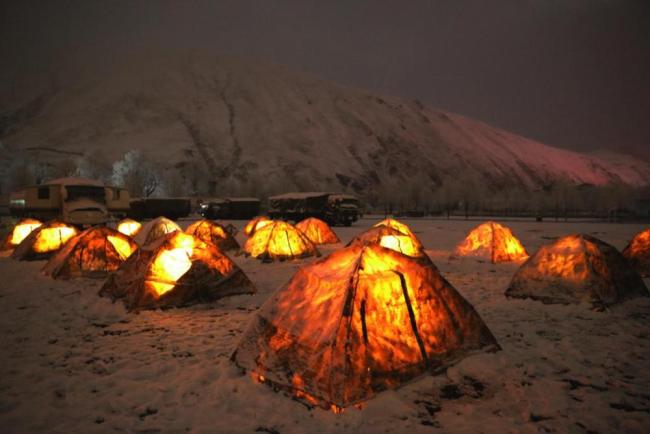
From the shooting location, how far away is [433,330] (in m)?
5.22

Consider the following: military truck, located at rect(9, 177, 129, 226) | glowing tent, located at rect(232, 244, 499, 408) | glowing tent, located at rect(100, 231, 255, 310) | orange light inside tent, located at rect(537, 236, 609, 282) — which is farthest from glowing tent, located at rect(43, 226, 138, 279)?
military truck, located at rect(9, 177, 129, 226)

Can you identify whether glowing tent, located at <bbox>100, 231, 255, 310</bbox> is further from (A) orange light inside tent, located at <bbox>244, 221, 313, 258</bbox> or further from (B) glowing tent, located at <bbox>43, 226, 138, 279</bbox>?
(A) orange light inside tent, located at <bbox>244, 221, 313, 258</bbox>

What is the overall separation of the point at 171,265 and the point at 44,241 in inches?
375

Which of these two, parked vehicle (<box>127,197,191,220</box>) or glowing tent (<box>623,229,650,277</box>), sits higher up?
parked vehicle (<box>127,197,191,220</box>)

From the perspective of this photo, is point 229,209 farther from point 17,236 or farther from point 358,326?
point 358,326

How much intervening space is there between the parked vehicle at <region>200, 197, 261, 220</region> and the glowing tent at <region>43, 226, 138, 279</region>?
3521cm

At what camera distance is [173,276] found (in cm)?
877

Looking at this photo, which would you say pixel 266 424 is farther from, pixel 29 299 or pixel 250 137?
pixel 250 137

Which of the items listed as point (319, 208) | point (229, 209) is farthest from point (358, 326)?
point (229, 209)

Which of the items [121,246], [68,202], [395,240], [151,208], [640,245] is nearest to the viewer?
[640,245]

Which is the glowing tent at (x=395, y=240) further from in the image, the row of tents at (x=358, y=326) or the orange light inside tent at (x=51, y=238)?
the orange light inside tent at (x=51, y=238)

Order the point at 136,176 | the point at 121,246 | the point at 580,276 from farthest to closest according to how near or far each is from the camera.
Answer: the point at 136,176 < the point at 121,246 < the point at 580,276

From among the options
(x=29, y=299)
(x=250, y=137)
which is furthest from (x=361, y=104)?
(x=29, y=299)

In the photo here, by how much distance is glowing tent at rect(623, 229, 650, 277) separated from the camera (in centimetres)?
1103
